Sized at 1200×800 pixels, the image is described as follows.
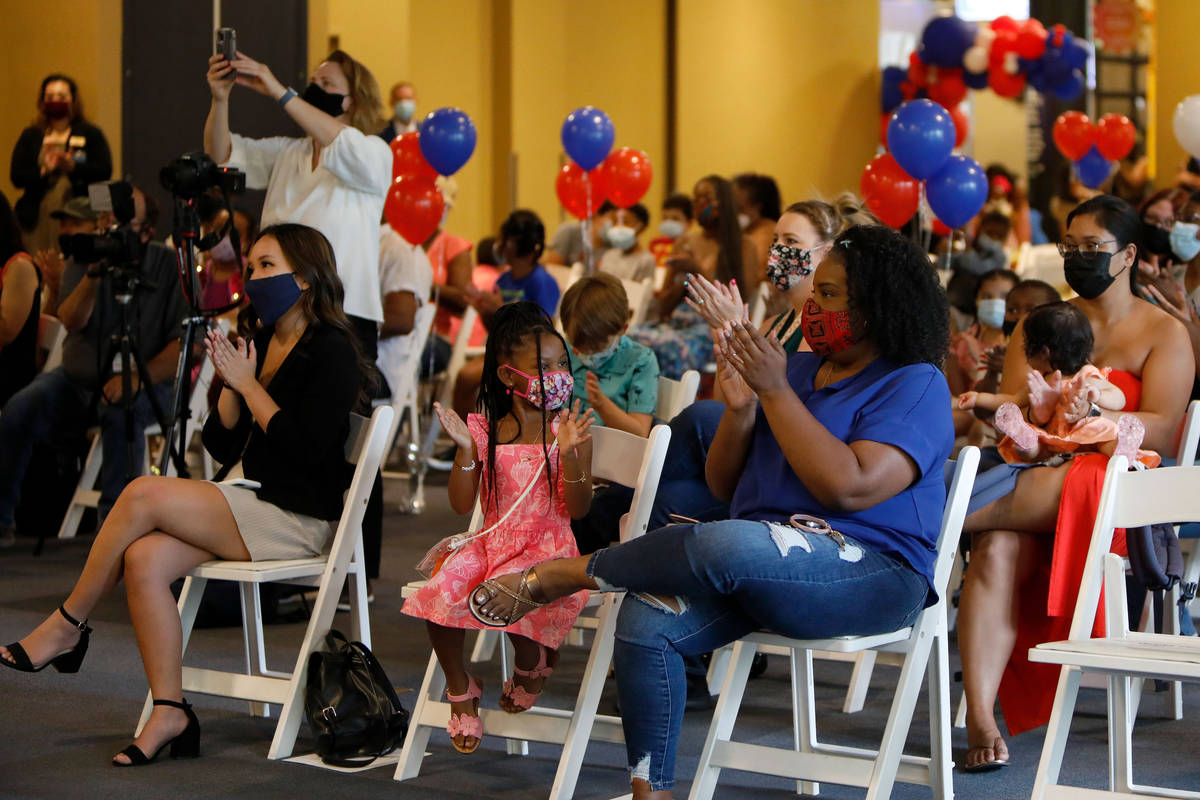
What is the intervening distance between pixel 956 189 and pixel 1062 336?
9.00 ft

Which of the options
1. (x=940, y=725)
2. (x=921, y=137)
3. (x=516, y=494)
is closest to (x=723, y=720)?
(x=940, y=725)

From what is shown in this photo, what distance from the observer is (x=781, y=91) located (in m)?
12.8

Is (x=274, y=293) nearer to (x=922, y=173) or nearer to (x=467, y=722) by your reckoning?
(x=467, y=722)

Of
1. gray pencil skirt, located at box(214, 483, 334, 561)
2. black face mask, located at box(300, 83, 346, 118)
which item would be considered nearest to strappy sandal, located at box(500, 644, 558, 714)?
gray pencil skirt, located at box(214, 483, 334, 561)

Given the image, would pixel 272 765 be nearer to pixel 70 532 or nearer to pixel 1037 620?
pixel 1037 620

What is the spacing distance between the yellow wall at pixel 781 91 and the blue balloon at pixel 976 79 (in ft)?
2.90

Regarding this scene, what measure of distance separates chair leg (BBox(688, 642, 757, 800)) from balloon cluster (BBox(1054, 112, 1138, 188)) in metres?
7.85

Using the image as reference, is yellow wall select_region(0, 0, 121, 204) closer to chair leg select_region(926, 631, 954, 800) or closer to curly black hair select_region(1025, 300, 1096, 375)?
curly black hair select_region(1025, 300, 1096, 375)

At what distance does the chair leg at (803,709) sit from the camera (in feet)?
9.96

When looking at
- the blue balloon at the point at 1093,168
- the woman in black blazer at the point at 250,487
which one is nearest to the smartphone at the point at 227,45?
the woman in black blazer at the point at 250,487

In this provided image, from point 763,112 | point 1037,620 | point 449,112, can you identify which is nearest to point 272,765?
point 1037,620

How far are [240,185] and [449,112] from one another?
2361 millimetres

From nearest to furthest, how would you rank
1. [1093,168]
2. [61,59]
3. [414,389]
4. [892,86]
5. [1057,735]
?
[1057,735] < [414,389] < [61,59] < [1093,168] < [892,86]

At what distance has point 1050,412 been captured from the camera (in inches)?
138
